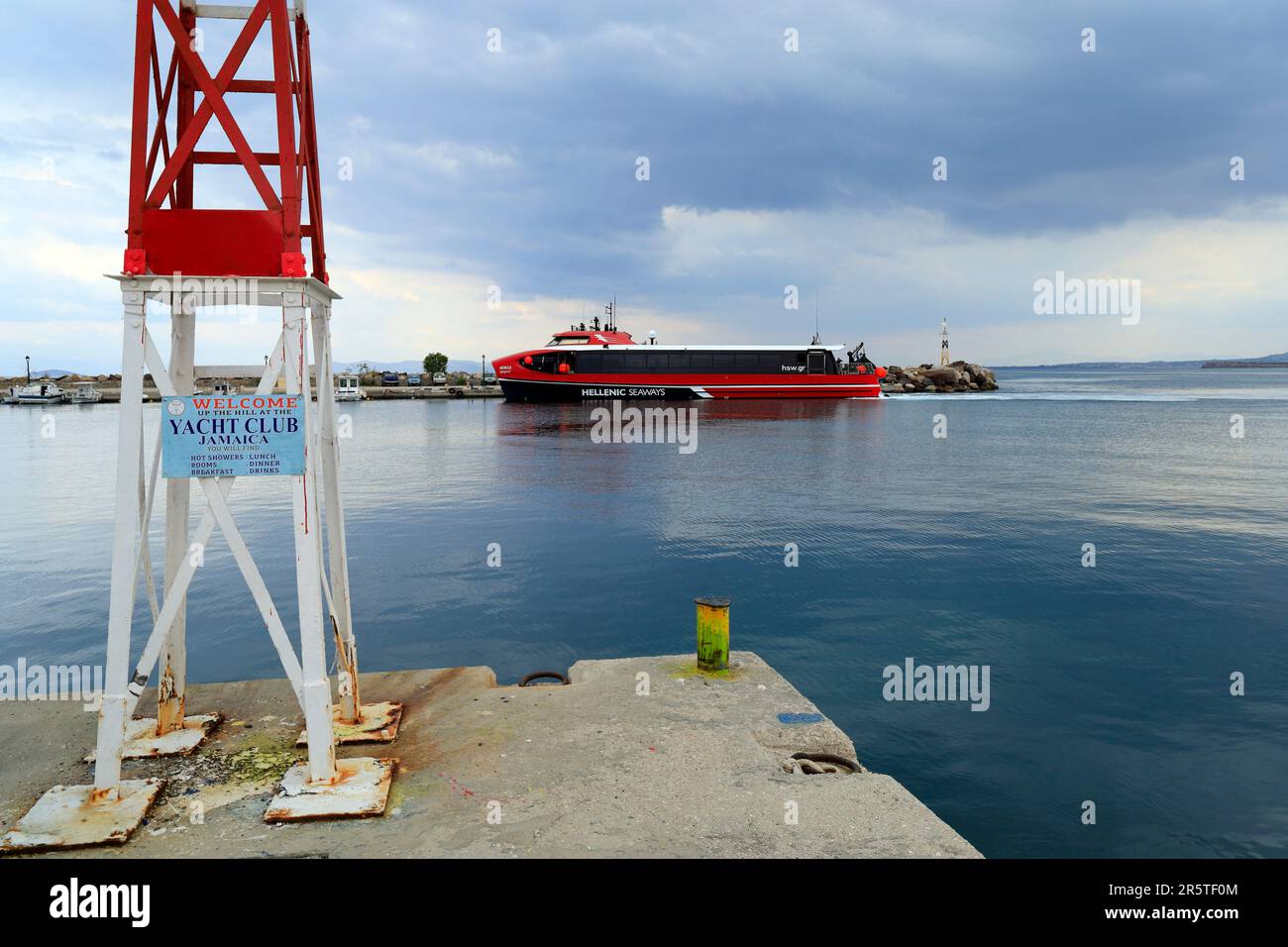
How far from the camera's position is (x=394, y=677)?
30.8 ft

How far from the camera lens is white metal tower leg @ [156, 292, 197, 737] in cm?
695

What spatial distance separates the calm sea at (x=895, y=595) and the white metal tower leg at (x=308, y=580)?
5669 millimetres

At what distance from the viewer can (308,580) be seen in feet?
20.6

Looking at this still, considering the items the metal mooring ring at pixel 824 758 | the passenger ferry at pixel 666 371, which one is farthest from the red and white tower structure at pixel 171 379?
the passenger ferry at pixel 666 371

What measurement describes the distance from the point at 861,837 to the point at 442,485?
27.6 meters

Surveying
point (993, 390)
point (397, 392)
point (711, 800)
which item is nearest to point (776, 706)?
point (711, 800)

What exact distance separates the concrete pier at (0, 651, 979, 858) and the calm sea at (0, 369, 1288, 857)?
100 inches

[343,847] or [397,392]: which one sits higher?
[397,392]


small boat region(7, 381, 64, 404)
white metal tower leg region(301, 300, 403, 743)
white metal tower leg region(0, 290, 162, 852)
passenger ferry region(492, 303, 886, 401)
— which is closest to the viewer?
white metal tower leg region(0, 290, 162, 852)

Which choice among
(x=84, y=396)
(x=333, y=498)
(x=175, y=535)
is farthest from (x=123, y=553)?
(x=84, y=396)

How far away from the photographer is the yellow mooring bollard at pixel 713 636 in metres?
9.27

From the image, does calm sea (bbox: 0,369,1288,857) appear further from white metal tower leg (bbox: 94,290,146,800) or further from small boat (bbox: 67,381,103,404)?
small boat (bbox: 67,381,103,404)

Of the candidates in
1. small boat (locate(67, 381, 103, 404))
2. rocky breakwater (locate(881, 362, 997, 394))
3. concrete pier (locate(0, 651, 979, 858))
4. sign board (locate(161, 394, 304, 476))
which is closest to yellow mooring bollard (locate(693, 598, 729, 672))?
concrete pier (locate(0, 651, 979, 858))

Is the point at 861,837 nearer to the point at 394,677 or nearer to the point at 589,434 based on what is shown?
the point at 394,677
